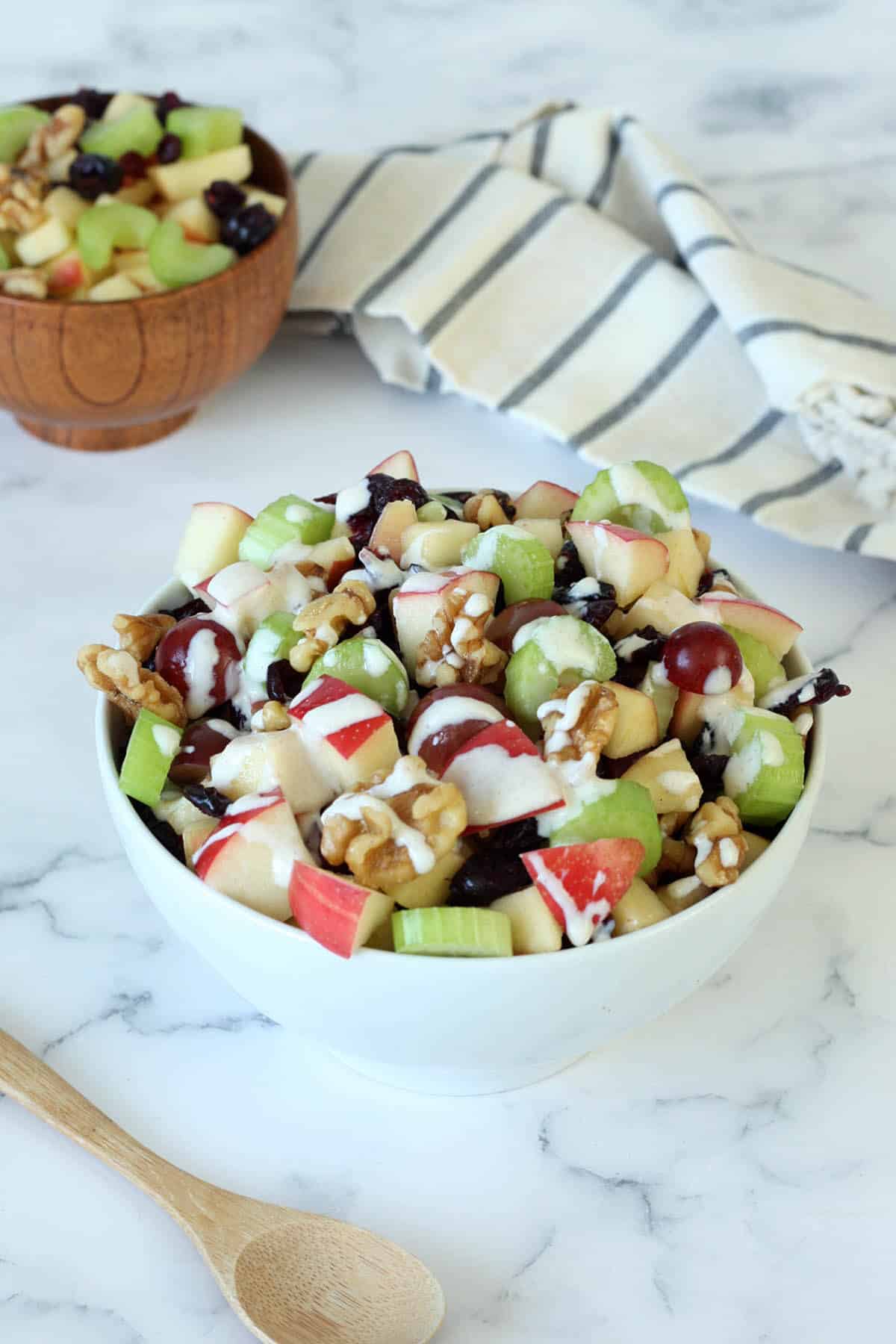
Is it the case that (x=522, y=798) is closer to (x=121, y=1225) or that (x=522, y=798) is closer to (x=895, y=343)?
(x=121, y=1225)

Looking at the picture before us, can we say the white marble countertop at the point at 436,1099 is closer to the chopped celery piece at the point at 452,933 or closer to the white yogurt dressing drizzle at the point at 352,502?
the chopped celery piece at the point at 452,933

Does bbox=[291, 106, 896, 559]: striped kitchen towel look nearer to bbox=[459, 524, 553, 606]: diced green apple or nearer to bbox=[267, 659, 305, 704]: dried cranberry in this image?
bbox=[459, 524, 553, 606]: diced green apple

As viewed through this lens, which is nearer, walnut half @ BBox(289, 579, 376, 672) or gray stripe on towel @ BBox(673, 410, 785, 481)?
walnut half @ BBox(289, 579, 376, 672)

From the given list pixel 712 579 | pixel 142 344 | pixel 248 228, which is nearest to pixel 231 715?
pixel 712 579

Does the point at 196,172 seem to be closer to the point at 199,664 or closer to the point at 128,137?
the point at 128,137

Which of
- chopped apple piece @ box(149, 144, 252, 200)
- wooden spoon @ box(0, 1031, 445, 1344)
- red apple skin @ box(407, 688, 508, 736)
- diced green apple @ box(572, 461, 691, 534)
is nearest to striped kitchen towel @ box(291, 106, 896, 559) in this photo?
chopped apple piece @ box(149, 144, 252, 200)

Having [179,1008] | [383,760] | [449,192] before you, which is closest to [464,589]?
[383,760]

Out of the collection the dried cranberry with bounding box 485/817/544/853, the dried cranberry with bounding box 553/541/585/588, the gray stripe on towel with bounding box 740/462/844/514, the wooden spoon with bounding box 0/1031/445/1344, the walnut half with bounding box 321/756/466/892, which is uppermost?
the dried cranberry with bounding box 553/541/585/588
